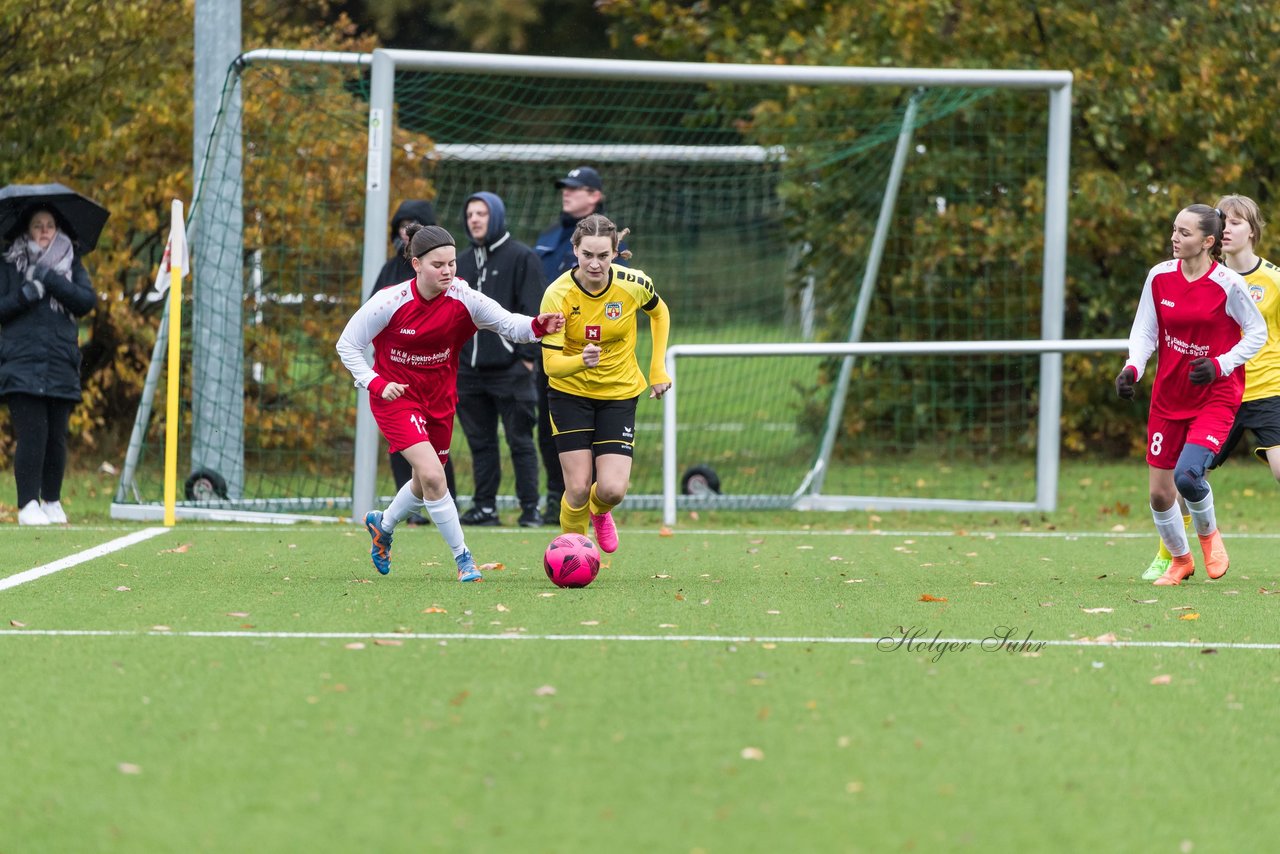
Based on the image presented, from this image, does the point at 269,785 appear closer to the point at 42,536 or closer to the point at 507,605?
the point at 507,605

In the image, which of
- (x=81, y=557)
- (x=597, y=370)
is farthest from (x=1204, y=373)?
(x=81, y=557)

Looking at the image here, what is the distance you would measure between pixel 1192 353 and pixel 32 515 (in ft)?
21.8

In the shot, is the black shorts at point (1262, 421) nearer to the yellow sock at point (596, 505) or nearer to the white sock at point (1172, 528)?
the white sock at point (1172, 528)

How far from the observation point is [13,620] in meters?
6.37

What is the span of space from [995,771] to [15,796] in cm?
237

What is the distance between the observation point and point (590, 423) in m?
8.00

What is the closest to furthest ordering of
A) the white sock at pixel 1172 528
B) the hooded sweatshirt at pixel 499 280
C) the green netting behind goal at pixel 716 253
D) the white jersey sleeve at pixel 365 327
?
1. the white jersey sleeve at pixel 365 327
2. the white sock at pixel 1172 528
3. the hooded sweatshirt at pixel 499 280
4. the green netting behind goal at pixel 716 253

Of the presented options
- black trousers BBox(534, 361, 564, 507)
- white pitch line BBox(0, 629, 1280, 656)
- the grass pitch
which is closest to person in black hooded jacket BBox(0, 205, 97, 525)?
the grass pitch

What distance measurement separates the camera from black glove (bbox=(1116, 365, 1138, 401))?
7.20 metres

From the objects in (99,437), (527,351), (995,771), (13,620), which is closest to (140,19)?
(99,437)

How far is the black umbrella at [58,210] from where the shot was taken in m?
9.93

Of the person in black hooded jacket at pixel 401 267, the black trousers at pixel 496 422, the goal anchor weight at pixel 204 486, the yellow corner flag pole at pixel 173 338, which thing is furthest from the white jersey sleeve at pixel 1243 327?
the goal anchor weight at pixel 204 486

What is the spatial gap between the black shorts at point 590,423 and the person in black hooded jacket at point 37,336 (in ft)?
11.7

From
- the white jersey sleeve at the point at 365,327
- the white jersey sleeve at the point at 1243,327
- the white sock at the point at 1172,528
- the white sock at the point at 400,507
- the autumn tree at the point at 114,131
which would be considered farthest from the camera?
the autumn tree at the point at 114,131
